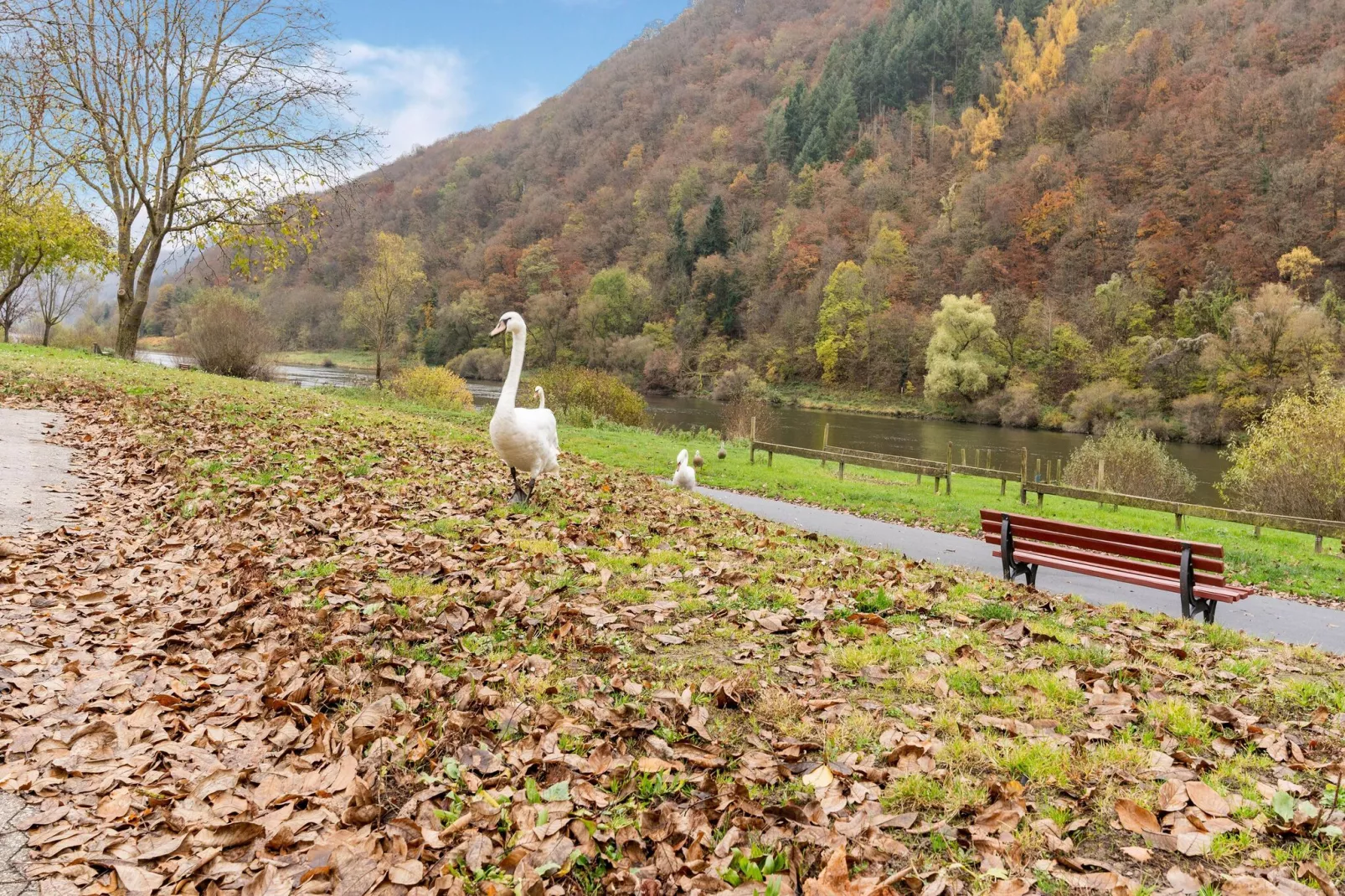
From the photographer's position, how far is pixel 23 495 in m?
7.85

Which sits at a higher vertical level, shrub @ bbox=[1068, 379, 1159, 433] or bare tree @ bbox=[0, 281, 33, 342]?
bare tree @ bbox=[0, 281, 33, 342]

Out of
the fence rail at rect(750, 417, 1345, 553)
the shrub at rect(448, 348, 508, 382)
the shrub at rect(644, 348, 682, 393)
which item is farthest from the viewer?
the shrub at rect(448, 348, 508, 382)

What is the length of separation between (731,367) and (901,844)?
72860 mm

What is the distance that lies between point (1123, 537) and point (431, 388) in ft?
95.1

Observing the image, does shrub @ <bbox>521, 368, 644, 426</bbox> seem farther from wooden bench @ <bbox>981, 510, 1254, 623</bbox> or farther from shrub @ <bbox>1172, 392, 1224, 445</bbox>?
shrub @ <bbox>1172, 392, 1224, 445</bbox>

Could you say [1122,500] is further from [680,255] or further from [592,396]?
[680,255]

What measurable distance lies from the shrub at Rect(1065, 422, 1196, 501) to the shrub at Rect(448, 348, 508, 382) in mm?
56553

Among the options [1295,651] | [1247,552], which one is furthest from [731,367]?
[1295,651]

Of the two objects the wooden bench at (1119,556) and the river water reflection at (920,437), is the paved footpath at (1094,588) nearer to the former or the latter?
the wooden bench at (1119,556)

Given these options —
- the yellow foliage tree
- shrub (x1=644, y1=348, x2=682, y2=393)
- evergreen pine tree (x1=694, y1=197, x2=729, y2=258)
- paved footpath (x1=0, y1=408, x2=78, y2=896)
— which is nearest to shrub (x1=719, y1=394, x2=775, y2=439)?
paved footpath (x1=0, y1=408, x2=78, y2=896)

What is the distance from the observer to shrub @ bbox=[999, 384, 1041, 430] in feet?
171

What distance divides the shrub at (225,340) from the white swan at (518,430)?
26.6 metres

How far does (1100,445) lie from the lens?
25.5 metres

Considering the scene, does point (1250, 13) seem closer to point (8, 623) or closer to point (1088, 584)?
point (1088, 584)
